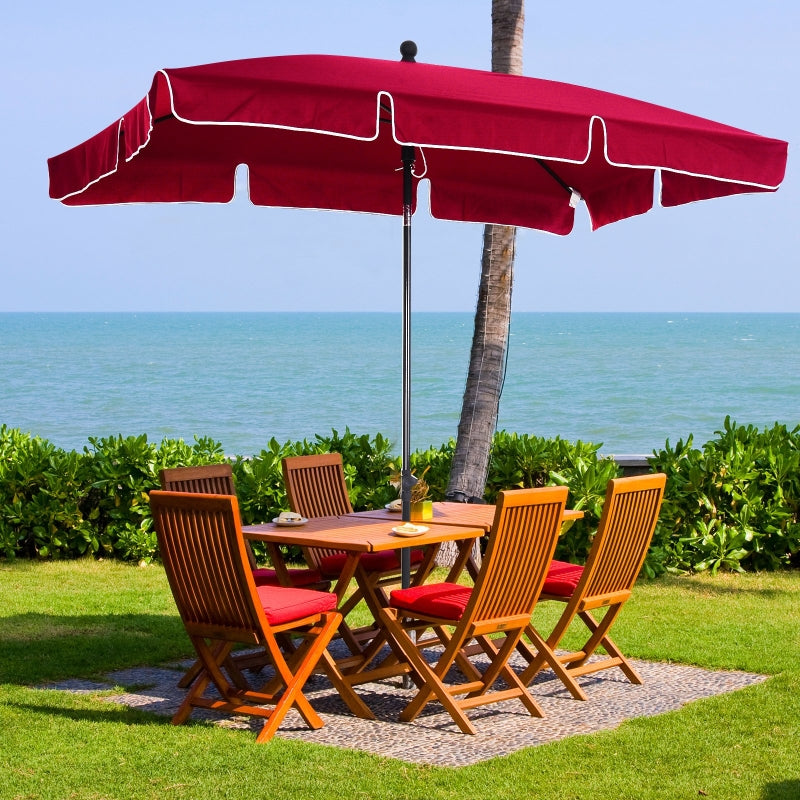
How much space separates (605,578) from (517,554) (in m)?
0.82

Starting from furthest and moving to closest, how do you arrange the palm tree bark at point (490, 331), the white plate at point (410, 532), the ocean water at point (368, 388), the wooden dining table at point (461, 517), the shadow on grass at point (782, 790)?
the ocean water at point (368, 388), the palm tree bark at point (490, 331), the wooden dining table at point (461, 517), the white plate at point (410, 532), the shadow on grass at point (782, 790)

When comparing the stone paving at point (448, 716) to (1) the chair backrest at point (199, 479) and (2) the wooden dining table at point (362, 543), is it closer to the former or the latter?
(2) the wooden dining table at point (362, 543)

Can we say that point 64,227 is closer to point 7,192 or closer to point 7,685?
point 7,192

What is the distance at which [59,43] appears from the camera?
40000 millimetres

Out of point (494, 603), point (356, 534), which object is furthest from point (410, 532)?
point (494, 603)

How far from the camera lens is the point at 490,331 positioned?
8.77m

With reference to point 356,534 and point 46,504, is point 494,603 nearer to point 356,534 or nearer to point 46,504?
point 356,534

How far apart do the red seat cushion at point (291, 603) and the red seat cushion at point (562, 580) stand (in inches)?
43.8

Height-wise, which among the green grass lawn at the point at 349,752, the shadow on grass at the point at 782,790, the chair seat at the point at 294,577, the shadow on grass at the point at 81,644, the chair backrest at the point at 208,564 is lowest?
the shadow on grass at the point at 81,644

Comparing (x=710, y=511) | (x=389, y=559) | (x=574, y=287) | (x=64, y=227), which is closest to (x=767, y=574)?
(x=710, y=511)

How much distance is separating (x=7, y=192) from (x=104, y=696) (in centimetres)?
6009

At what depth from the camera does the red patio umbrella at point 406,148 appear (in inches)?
173

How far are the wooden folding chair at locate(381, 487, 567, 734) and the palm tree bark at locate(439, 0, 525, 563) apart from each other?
11.2ft

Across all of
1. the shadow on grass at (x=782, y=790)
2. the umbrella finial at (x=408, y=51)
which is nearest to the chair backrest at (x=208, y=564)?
the shadow on grass at (x=782, y=790)
